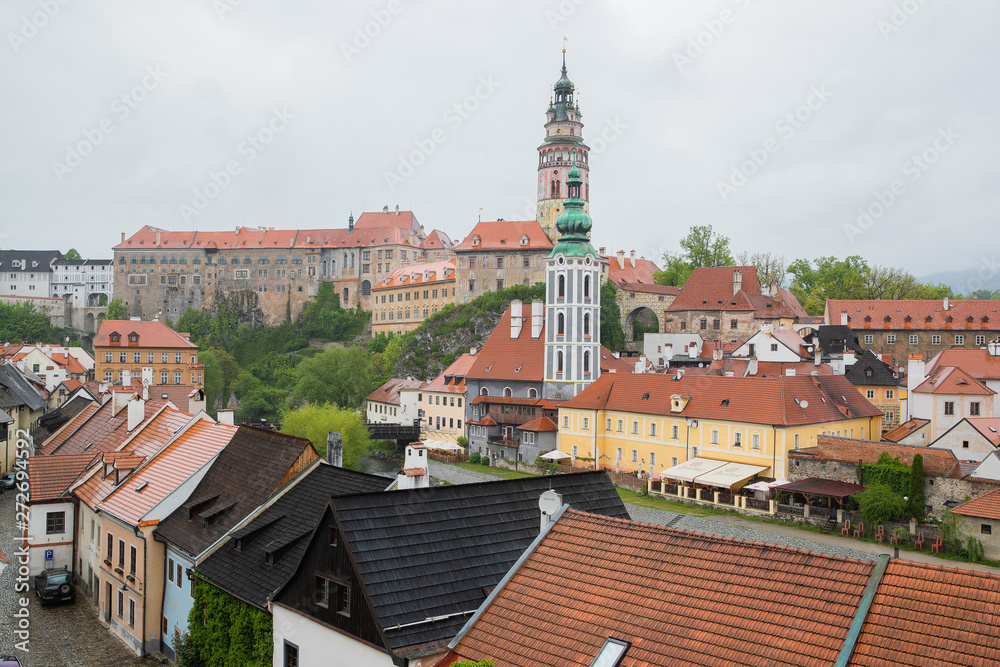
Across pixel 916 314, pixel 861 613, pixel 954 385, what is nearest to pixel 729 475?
pixel 954 385

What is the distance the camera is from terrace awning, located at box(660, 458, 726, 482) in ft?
127

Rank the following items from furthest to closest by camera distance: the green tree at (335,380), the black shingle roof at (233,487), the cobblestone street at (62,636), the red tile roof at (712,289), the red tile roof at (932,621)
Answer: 1. the red tile roof at (712,289)
2. the green tree at (335,380)
3. the cobblestone street at (62,636)
4. the black shingle roof at (233,487)
5. the red tile roof at (932,621)

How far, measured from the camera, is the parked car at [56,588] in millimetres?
23766

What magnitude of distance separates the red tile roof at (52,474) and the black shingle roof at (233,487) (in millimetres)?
8022

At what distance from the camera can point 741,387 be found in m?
41.7

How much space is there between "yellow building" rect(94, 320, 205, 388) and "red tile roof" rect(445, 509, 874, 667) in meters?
62.2

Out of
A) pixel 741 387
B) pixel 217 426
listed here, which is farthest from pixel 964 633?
pixel 741 387

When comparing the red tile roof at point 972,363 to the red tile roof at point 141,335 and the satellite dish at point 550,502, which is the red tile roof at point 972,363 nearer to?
the satellite dish at point 550,502

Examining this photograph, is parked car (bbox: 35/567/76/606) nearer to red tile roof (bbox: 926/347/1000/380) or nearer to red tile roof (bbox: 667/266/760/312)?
red tile roof (bbox: 926/347/1000/380)

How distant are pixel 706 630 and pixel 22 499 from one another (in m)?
23.6

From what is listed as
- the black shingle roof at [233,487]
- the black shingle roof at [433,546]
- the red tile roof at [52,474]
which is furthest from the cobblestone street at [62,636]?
the black shingle roof at [433,546]

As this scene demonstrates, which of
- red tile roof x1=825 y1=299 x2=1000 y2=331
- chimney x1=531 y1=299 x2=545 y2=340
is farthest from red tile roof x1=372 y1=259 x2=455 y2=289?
red tile roof x1=825 y1=299 x2=1000 y2=331

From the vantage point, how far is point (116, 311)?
107938mm

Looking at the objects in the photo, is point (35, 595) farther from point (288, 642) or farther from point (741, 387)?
point (741, 387)
